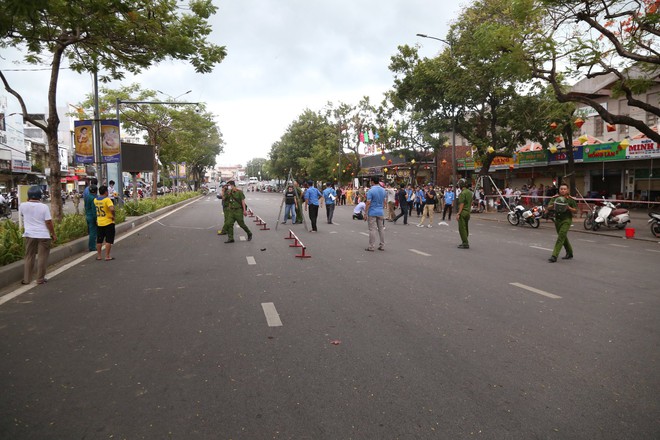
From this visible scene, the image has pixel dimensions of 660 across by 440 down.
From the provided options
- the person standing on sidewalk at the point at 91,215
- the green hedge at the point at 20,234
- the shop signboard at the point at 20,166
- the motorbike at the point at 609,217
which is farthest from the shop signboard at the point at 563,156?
the shop signboard at the point at 20,166

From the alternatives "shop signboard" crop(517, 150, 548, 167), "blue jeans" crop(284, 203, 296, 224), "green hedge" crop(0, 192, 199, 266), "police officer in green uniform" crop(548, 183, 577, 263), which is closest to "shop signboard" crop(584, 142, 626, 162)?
"shop signboard" crop(517, 150, 548, 167)

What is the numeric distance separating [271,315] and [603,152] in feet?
82.4

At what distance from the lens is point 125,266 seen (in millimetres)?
9477

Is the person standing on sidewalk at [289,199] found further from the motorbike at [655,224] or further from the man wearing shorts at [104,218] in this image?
the motorbike at [655,224]

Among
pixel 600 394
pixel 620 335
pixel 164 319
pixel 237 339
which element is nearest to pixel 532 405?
pixel 600 394

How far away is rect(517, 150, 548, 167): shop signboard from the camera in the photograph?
29016 mm

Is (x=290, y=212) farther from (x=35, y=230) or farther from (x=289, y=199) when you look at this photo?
(x=35, y=230)

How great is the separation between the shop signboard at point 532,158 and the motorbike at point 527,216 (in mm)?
9216

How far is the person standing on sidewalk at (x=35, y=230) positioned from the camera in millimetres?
7641

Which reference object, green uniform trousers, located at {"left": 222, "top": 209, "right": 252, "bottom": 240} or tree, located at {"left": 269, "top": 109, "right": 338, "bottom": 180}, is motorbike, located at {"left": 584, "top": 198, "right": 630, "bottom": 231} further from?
tree, located at {"left": 269, "top": 109, "right": 338, "bottom": 180}

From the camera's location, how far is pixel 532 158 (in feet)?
98.6

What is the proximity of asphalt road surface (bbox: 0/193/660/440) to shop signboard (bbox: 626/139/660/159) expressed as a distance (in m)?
17.1

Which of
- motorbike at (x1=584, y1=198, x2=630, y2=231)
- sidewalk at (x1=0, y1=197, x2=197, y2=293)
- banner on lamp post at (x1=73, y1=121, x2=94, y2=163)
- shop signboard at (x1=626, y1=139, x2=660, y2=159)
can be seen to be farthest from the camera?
shop signboard at (x1=626, y1=139, x2=660, y2=159)

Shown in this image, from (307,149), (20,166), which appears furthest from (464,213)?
(307,149)
